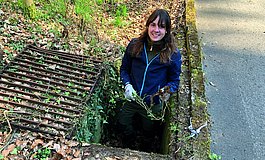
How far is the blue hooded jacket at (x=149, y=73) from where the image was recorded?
10.2ft

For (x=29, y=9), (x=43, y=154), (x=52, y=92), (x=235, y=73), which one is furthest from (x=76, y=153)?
(x=235, y=73)

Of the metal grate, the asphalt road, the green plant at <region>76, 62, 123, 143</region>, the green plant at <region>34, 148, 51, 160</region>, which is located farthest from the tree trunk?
the asphalt road

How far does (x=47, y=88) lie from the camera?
10.3 feet

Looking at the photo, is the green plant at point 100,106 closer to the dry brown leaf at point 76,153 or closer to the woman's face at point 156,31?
the dry brown leaf at point 76,153

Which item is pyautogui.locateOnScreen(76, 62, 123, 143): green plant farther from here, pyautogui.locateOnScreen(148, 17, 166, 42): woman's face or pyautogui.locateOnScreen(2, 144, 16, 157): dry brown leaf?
pyautogui.locateOnScreen(148, 17, 166, 42): woman's face

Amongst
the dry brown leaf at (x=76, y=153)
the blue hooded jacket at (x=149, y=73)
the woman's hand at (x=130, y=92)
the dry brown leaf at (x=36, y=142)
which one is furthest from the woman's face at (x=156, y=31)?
the dry brown leaf at (x=36, y=142)

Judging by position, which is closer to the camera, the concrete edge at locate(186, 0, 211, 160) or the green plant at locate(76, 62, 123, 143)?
the concrete edge at locate(186, 0, 211, 160)

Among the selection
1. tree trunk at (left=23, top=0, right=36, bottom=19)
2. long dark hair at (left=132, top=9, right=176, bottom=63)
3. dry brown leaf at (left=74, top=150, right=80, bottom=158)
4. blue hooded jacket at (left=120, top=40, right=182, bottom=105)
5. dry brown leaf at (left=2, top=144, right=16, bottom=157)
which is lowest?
dry brown leaf at (left=74, top=150, right=80, bottom=158)

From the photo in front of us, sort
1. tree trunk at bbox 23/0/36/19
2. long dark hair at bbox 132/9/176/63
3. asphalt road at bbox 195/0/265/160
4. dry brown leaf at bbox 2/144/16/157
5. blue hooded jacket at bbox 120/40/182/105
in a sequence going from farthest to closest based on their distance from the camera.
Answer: tree trunk at bbox 23/0/36/19 < asphalt road at bbox 195/0/265/160 < blue hooded jacket at bbox 120/40/182/105 < long dark hair at bbox 132/9/176/63 < dry brown leaf at bbox 2/144/16/157

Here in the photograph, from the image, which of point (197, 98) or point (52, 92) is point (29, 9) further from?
point (197, 98)

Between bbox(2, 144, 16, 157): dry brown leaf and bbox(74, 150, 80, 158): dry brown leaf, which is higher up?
bbox(2, 144, 16, 157): dry brown leaf

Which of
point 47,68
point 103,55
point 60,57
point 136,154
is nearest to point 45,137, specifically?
point 136,154

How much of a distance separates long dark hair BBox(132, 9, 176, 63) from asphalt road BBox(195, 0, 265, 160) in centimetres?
159

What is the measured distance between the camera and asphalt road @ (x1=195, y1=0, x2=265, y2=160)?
4.01 metres
